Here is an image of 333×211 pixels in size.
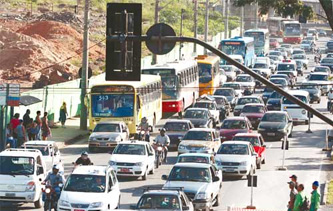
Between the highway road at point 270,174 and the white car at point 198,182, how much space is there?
0.90m

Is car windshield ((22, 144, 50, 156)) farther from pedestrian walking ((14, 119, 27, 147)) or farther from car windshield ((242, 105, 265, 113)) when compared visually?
car windshield ((242, 105, 265, 113))

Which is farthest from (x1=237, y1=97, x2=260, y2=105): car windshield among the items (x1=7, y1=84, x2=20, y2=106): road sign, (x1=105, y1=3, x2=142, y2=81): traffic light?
(x1=105, y1=3, x2=142, y2=81): traffic light

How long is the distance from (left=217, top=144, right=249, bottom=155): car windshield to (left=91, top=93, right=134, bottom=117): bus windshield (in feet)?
36.6

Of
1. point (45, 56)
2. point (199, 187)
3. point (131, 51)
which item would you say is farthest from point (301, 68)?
point (131, 51)

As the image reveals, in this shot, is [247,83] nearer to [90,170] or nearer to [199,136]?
[199,136]

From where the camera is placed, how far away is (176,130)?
150 feet

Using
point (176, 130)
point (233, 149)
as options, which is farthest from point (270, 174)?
point (176, 130)

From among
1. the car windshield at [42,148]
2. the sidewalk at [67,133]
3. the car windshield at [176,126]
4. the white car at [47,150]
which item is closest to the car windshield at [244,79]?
the sidewalk at [67,133]

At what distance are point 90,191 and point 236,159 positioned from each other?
10.3 metres

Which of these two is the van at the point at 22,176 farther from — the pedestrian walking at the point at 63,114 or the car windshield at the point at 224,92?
the car windshield at the point at 224,92

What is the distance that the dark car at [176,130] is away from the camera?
45406mm

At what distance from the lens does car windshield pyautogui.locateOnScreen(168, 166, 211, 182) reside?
30.2 m

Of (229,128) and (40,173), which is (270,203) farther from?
(229,128)

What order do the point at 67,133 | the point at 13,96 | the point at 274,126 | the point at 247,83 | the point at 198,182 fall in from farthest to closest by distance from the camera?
the point at 247,83
the point at 67,133
the point at 274,126
the point at 13,96
the point at 198,182
